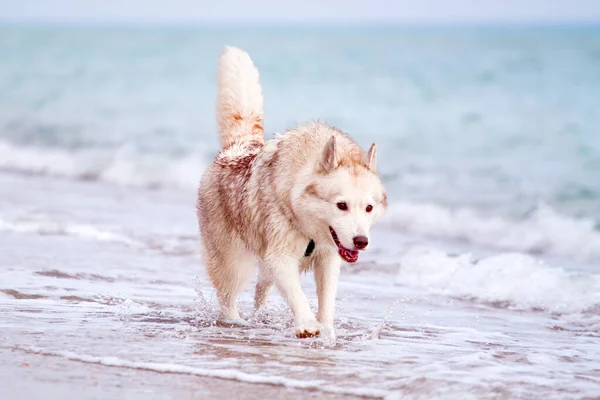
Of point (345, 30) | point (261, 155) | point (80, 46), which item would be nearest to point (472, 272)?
point (261, 155)

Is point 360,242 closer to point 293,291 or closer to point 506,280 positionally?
point 293,291

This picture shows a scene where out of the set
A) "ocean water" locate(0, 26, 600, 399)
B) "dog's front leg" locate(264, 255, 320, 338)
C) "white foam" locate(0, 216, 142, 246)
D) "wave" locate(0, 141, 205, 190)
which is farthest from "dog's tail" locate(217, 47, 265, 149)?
"wave" locate(0, 141, 205, 190)

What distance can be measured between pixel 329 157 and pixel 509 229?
7470mm

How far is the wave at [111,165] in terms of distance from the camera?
17.4 m

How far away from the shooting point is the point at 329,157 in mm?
5758

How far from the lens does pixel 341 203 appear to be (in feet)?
18.6

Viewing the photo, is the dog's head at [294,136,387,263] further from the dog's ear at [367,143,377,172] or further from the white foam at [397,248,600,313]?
the white foam at [397,248,600,313]

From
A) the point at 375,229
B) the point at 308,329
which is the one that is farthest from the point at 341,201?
the point at 375,229

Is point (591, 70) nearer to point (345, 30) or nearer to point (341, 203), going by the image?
point (341, 203)

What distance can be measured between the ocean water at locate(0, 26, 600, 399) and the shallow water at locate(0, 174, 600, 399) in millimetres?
25

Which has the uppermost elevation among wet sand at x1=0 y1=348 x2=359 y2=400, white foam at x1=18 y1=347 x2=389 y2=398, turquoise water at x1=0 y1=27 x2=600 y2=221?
turquoise water at x1=0 y1=27 x2=600 y2=221

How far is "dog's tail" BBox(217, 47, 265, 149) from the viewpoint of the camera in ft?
22.7

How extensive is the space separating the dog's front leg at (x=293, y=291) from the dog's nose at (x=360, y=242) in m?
0.52

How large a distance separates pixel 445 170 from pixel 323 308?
40.2 feet
